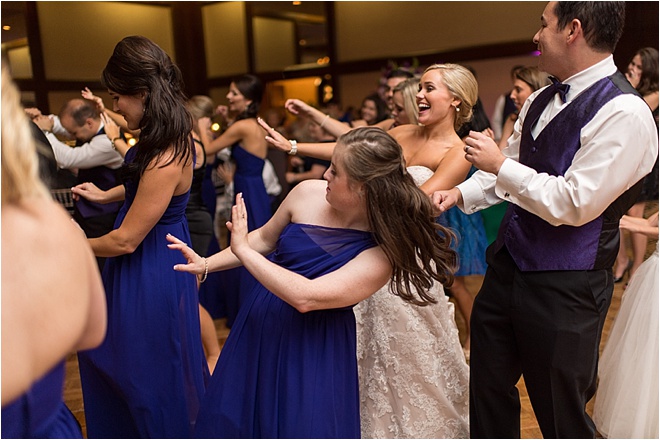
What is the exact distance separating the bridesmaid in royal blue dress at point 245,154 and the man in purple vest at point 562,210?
240 cm

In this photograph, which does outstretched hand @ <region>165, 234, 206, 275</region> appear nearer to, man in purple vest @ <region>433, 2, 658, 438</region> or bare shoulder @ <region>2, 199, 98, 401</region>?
man in purple vest @ <region>433, 2, 658, 438</region>

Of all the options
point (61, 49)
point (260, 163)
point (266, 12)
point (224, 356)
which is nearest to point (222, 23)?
point (266, 12)

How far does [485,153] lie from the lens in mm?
1802

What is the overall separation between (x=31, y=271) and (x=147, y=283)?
138 cm

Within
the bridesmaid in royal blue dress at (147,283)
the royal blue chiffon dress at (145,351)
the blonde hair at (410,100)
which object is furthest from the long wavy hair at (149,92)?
the blonde hair at (410,100)

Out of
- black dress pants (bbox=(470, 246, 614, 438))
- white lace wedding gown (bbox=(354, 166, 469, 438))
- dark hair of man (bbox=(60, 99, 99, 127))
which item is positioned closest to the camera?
black dress pants (bbox=(470, 246, 614, 438))

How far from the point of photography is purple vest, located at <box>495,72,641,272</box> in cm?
176

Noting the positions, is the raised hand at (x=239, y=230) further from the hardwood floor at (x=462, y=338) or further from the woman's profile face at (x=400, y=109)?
the woman's profile face at (x=400, y=109)

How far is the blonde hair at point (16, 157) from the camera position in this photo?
2.59 ft

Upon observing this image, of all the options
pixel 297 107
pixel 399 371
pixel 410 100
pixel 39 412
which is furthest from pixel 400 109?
pixel 39 412

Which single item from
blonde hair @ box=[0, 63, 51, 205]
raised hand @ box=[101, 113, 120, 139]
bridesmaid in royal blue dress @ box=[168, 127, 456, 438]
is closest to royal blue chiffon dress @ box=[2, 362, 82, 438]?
blonde hair @ box=[0, 63, 51, 205]

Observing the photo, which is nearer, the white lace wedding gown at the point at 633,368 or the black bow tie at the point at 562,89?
the black bow tie at the point at 562,89

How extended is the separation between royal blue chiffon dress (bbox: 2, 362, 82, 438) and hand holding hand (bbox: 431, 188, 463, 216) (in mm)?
1217

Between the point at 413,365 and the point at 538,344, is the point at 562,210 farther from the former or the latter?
the point at 413,365
